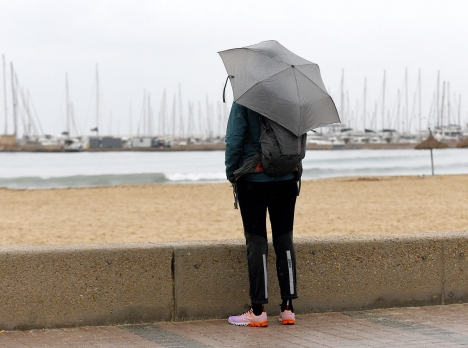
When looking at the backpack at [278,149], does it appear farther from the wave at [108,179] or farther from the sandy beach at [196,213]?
the wave at [108,179]

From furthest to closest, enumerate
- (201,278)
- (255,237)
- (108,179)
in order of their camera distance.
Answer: (108,179)
(201,278)
(255,237)

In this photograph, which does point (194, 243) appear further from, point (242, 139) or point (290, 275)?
point (242, 139)

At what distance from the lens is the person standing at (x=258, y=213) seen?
4855 mm

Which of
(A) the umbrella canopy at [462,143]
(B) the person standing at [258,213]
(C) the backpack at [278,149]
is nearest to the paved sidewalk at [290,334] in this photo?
(B) the person standing at [258,213]

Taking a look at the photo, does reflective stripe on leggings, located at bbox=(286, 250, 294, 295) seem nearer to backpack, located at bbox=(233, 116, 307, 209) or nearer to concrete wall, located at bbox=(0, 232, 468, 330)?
concrete wall, located at bbox=(0, 232, 468, 330)

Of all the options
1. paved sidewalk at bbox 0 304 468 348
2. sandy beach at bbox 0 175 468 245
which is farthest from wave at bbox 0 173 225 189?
paved sidewalk at bbox 0 304 468 348

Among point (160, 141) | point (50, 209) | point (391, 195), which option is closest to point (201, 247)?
point (50, 209)

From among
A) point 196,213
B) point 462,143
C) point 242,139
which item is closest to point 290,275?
point 242,139

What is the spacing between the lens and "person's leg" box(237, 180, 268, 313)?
495 cm

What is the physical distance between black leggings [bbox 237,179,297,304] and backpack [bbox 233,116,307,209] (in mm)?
126

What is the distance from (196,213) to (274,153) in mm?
15150

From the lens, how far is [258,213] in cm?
498

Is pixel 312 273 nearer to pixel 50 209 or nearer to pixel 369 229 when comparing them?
pixel 369 229

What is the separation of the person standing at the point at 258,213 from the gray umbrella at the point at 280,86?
13 cm
